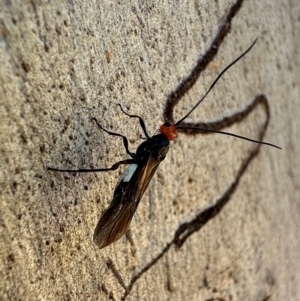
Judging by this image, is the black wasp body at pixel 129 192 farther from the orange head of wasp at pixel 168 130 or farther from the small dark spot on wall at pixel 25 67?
the small dark spot on wall at pixel 25 67

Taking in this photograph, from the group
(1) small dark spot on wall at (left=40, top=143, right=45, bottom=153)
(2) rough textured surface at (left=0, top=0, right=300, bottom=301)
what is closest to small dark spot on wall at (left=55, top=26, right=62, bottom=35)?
(2) rough textured surface at (left=0, top=0, right=300, bottom=301)

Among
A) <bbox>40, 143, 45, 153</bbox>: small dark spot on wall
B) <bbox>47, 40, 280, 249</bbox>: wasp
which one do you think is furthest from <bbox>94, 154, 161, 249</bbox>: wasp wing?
<bbox>40, 143, 45, 153</bbox>: small dark spot on wall

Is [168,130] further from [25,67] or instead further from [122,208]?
[25,67]

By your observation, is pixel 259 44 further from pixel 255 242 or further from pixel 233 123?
pixel 255 242

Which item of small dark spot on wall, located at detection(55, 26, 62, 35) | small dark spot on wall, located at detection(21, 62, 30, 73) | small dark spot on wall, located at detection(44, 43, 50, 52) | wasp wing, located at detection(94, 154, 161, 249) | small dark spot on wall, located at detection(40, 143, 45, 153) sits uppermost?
small dark spot on wall, located at detection(55, 26, 62, 35)

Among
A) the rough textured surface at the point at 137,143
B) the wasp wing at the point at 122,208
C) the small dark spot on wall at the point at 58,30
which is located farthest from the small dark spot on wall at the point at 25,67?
the wasp wing at the point at 122,208

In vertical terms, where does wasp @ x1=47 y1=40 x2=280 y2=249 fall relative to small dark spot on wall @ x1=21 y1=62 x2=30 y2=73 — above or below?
below

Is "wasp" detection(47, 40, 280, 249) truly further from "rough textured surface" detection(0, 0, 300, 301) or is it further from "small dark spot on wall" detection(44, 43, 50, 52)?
"small dark spot on wall" detection(44, 43, 50, 52)

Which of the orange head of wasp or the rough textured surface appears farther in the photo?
the orange head of wasp
